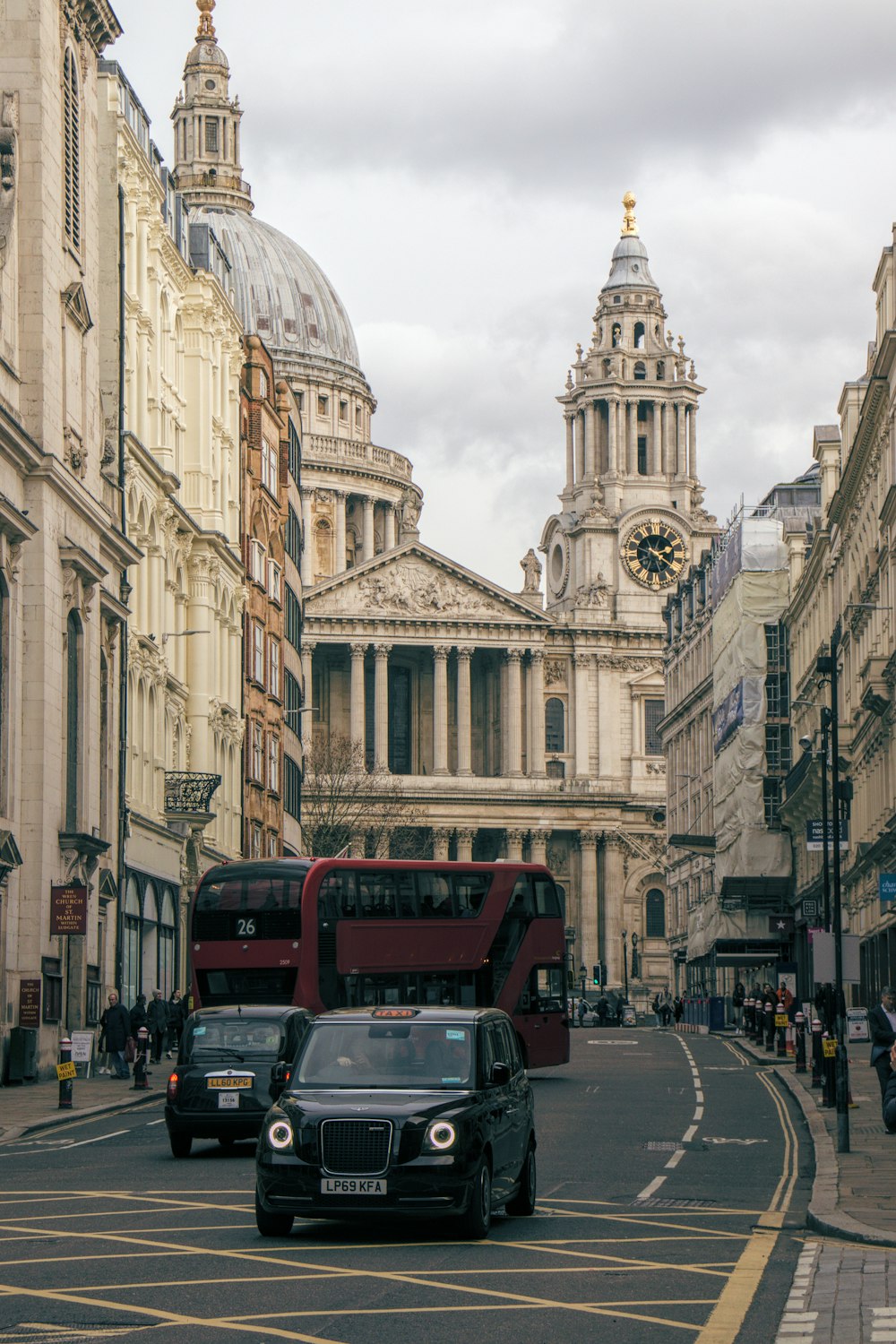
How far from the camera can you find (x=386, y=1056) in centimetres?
2045

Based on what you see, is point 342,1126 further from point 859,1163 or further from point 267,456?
point 267,456

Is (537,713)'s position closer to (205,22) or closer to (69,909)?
(205,22)

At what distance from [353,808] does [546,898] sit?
285 feet

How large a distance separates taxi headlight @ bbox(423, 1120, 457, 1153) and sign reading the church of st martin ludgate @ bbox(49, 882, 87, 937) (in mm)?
28122

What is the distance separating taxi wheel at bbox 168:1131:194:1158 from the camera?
28312 millimetres

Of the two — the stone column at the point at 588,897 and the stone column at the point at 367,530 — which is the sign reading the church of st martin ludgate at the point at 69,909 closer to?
the stone column at the point at 588,897

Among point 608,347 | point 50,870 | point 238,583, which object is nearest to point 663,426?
point 608,347

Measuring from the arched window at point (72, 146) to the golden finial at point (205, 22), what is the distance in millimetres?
110789

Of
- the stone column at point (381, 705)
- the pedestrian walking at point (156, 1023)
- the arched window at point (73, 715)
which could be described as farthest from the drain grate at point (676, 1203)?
the stone column at point (381, 705)

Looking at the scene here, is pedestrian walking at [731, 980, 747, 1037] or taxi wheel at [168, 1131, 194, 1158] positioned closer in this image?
taxi wheel at [168, 1131, 194, 1158]

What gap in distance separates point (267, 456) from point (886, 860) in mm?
33520

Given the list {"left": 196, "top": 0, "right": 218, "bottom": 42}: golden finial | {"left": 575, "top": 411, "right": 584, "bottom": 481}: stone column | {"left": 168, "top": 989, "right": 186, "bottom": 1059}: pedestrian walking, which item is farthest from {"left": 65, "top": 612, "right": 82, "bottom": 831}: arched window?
{"left": 196, "top": 0, "right": 218, "bottom": 42}: golden finial

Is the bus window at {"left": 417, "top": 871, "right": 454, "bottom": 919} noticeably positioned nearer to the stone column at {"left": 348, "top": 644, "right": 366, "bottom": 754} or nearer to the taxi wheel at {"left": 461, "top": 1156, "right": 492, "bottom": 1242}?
the taxi wheel at {"left": 461, "top": 1156, "right": 492, "bottom": 1242}

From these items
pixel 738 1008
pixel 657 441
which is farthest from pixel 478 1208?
pixel 657 441
